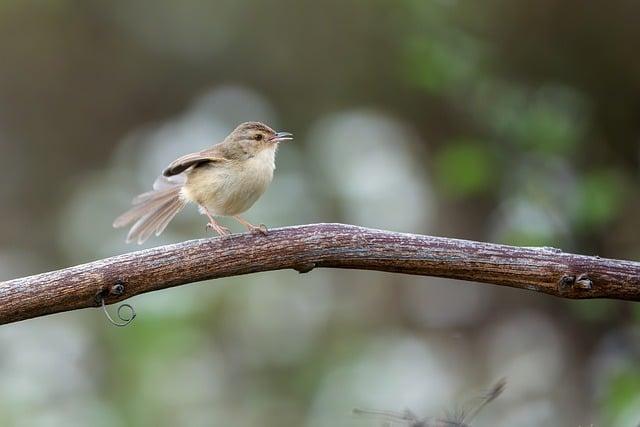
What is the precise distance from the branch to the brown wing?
2.86ft

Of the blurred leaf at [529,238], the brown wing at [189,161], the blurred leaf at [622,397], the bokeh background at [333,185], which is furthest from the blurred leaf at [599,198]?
the brown wing at [189,161]

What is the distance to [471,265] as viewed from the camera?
3297 mm

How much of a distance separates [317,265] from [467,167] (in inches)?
90.5

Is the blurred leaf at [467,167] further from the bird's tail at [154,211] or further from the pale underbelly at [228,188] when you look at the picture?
the bird's tail at [154,211]

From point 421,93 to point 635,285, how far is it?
3.80 metres

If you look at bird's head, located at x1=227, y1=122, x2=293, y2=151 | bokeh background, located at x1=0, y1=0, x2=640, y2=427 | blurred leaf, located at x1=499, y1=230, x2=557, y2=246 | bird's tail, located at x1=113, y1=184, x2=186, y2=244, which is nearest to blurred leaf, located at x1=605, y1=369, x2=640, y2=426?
bokeh background, located at x1=0, y1=0, x2=640, y2=427

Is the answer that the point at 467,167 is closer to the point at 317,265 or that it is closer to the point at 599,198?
the point at 599,198

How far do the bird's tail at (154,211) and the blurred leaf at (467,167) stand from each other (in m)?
1.60

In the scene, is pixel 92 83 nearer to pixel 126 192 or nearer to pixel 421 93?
pixel 126 192

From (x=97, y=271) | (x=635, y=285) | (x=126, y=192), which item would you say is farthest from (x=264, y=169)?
(x=126, y=192)

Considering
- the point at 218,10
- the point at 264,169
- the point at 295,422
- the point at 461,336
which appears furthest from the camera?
the point at 218,10

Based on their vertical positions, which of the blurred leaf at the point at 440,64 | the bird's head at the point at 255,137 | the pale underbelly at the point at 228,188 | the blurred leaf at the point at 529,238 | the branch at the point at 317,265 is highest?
the blurred leaf at the point at 440,64

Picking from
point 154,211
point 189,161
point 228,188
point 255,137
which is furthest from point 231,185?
point 154,211

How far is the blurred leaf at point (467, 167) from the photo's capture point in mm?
5438
